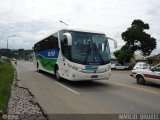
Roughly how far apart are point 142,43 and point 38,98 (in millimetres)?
49735

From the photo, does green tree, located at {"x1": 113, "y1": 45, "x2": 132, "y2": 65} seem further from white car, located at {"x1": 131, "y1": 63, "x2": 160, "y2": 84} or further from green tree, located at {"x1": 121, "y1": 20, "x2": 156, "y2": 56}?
white car, located at {"x1": 131, "y1": 63, "x2": 160, "y2": 84}

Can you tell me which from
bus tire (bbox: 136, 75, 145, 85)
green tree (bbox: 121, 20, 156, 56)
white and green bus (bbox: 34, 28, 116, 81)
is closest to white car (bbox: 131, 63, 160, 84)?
bus tire (bbox: 136, 75, 145, 85)

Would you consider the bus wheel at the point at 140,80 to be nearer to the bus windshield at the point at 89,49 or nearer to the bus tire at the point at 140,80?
the bus tire at the point at 140,80

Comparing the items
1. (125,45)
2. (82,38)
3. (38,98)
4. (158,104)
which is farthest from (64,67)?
(125,45)

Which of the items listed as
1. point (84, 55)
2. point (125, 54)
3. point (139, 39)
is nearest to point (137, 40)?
point (139, 39)

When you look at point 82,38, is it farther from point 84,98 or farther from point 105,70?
point 84,98

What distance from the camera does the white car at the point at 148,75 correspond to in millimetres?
14898

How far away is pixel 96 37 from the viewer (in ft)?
50.5

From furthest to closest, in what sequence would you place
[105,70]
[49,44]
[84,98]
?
[49,44], [105,70], [84,98]

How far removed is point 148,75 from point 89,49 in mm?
3875

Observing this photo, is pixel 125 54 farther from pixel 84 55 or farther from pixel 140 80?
pixel 84 55

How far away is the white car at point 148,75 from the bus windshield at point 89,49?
2.54 meters

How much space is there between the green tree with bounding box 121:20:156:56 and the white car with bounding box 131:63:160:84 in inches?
1639

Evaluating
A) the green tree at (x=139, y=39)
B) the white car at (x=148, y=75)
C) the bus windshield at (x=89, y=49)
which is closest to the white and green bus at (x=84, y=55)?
→ the bus windshield at (x=89, y=49)
